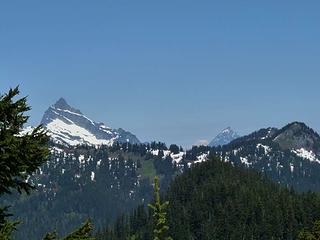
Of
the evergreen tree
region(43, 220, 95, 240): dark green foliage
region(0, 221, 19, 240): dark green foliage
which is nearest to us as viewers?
the evergreen tree

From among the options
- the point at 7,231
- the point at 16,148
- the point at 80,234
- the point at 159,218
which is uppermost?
the point at 16,148

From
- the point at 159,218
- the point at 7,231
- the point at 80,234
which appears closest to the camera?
the point at 159,218

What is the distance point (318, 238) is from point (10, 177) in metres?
27.3

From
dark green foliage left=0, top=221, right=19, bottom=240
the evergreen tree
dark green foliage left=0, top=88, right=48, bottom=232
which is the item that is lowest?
dark green foliage left=0, top=221, right=19, bottom=240

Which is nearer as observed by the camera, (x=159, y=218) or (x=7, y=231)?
(x=159, y=218)

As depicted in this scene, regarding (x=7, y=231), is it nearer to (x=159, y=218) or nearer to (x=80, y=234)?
(x=80, y=234)

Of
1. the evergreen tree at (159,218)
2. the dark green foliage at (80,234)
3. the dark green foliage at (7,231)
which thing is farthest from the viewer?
the dark green foliage at (80,234)

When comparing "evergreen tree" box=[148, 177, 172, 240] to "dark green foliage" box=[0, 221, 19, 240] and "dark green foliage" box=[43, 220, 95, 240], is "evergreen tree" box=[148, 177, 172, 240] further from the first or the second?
"dark green foliage" box=[0, 221, 19, 240]

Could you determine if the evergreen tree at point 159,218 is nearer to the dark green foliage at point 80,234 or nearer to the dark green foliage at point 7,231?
the dark green foliage at point 80,234

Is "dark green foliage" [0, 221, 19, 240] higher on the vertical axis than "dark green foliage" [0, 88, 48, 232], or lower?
lower

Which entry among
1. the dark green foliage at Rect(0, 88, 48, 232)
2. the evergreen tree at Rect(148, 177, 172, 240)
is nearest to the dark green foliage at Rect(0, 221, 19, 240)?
the dark green foliage at Rect(0, 88, 48, 232)

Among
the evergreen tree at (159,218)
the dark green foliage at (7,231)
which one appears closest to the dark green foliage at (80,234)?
the dark green foliage at (7,231)

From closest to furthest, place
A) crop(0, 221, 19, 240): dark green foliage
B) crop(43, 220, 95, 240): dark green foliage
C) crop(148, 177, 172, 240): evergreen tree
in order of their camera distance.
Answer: crop(148, 177, 172, 240): evergreen tree, crop(0, 221, 19, 240): dark green foliage, crop(43, 220, 95, 240): dark green foliage

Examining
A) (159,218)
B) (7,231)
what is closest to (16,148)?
(7,231)
